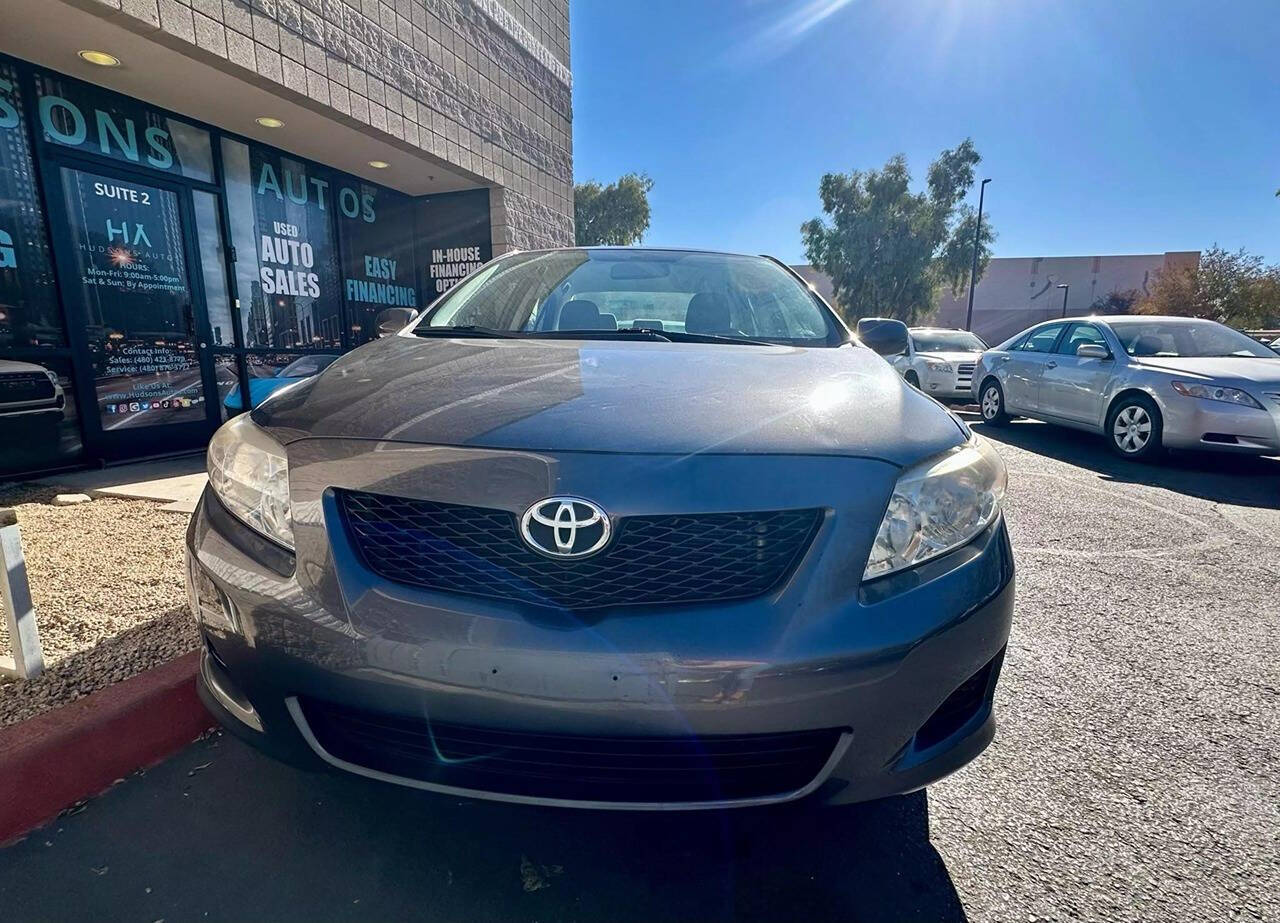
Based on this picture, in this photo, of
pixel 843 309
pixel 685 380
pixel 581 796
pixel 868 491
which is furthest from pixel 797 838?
pixel 843 309

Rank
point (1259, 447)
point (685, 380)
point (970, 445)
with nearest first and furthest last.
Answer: point (970, 445) < point (685, 380) < point (1259, 447)

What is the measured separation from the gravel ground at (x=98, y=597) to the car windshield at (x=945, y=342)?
11765mm

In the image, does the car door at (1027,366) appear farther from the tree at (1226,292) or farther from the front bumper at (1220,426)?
the tree at (1226,292)

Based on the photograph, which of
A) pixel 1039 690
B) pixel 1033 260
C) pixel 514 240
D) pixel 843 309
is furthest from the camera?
pixel 1033 260

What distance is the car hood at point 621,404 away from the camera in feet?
4.20

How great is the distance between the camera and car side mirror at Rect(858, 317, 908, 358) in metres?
2.64

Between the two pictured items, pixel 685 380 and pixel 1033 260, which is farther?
pixel 1033 260

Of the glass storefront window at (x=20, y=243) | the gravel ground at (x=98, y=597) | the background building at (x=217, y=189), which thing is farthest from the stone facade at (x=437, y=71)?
the gravel ground at (x=98, y=597)

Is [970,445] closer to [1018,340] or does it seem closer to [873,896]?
[873,896]

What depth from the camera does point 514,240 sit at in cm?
824

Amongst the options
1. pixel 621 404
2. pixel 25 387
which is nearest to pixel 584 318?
pixel 621 404

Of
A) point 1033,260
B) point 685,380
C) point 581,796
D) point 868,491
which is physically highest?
point 1033,260

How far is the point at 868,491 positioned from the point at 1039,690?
62.9 inches

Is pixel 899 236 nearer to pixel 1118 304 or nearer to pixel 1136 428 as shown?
pixel 1118 304
